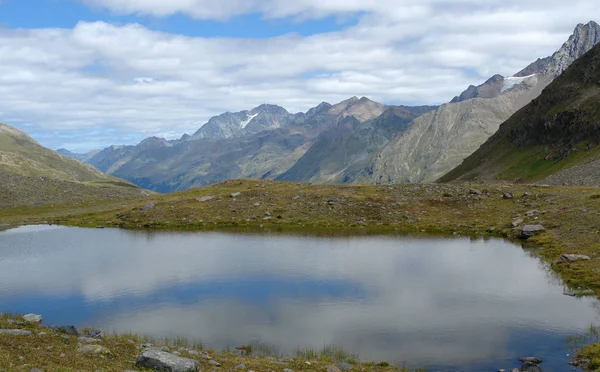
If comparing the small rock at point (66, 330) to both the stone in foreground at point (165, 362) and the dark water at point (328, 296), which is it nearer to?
the dark water at point (328, 296)

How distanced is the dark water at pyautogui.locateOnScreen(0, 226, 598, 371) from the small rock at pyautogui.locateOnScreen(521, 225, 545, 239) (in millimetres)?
4093

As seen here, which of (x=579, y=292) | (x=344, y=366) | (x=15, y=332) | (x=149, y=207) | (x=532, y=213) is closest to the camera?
(x=344, y=366)

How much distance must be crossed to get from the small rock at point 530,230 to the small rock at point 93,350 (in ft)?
209

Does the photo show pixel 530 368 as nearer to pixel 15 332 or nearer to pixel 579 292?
pixel 579 292

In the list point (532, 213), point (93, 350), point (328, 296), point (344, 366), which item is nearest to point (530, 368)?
point (344, 366)

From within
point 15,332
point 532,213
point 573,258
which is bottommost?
point 15,332

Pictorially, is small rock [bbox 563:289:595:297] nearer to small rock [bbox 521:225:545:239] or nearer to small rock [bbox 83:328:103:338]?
small rock [bbox 521:225:545:239]

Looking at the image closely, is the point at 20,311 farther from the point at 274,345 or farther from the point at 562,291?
the point at 562,291

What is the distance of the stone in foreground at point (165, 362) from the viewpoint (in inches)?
957

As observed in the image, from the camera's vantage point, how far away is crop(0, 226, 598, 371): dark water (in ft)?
106

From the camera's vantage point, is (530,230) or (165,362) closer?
(165,362)

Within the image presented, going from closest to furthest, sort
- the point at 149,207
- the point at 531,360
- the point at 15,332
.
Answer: the point at 15,332, the point at 531,360, the point at 149,207

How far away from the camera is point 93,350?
1041 inches

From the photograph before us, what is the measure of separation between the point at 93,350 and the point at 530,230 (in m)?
65.1
